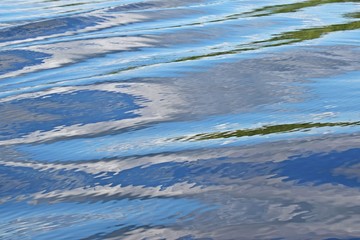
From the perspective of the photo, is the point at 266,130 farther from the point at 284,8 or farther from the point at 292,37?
the point at 284,8

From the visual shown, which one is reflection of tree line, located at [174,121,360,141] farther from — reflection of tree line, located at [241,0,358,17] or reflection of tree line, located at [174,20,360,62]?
reflection of tree line, located at [241,0,358,17]

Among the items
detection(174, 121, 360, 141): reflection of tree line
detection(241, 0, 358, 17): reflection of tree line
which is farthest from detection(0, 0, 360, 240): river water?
detection(241, 0, 358, 17): reflection of tree line

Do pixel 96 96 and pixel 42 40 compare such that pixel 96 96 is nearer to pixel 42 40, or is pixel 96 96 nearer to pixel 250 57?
pixel 250 57

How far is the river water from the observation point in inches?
56.1

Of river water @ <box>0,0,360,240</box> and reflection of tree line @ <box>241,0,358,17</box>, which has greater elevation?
river water @ <box>0,0,360,240</box>

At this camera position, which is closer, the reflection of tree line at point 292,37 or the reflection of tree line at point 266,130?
the reflection of tree line at point 266,130

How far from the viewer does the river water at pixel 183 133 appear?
1424mm

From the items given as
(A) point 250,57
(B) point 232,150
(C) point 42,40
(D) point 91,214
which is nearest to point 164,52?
(A) point 250,57

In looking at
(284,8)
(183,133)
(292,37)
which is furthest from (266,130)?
(284,8)

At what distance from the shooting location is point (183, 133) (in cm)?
208

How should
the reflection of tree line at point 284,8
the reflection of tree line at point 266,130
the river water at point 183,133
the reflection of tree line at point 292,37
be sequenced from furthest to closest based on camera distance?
the reflection of tree line at point 284,8 < the reflection of tree line at point 292,37 < the reflection of tree line at point 266,130 < the river water at point 183,133

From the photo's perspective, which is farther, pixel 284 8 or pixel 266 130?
pixel 284 8

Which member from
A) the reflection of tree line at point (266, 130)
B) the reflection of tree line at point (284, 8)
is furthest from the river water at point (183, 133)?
the reflection of tree line at point (284, 8)

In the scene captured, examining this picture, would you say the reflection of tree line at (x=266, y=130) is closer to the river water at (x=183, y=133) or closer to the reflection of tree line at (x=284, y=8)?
the river water at (x=183, y=133)
